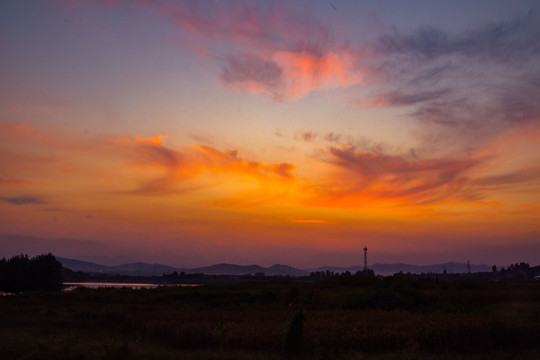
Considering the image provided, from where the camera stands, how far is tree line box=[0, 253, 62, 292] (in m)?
79.9

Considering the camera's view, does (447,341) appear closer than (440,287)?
Yes

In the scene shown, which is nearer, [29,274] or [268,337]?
[268,337]

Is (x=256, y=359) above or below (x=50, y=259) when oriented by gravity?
below

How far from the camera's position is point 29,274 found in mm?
80938

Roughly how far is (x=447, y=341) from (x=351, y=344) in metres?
5.18

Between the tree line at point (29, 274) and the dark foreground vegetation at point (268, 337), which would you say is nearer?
the dark foreground vegetation at point (268, 337)

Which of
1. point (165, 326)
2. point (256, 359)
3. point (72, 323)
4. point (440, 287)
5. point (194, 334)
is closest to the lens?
point (256, 359)

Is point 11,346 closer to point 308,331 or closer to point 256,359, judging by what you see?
point 256,359

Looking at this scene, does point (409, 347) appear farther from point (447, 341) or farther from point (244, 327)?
point (244, 327)

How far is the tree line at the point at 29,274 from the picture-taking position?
79938 millimetres

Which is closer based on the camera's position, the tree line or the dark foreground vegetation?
the dark foreground vegetation

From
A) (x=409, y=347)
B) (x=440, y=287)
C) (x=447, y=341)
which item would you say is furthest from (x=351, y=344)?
(x=440, y=287)

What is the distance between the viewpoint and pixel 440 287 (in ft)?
218

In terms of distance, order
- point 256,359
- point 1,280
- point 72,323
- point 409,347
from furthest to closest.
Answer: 1. point 1,280
2. point 72,323
3. point 409,347
4. point 256,359
